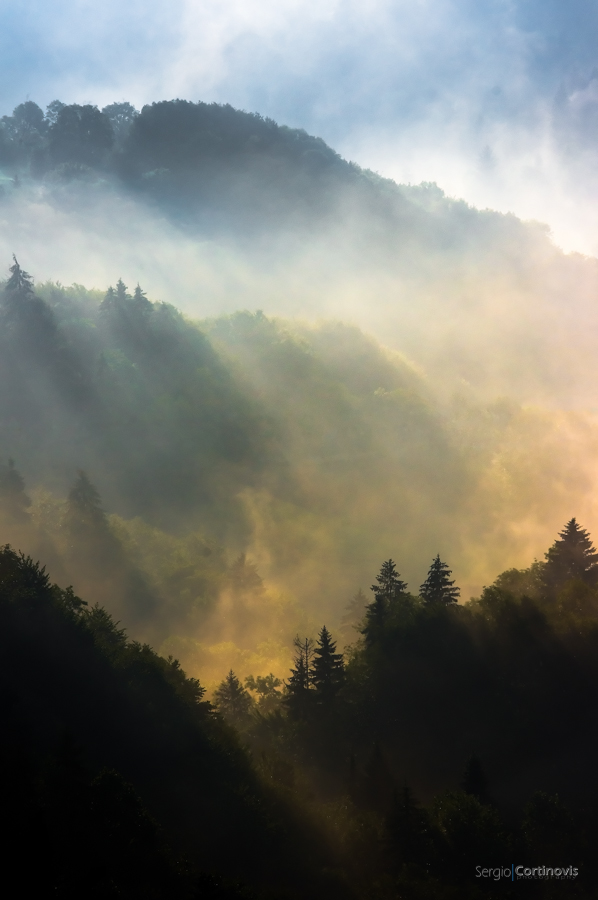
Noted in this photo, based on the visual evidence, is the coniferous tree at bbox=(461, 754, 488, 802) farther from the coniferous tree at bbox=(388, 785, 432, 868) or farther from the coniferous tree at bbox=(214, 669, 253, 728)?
the coniferous tree at bbox=(214, 669, 253, 728)

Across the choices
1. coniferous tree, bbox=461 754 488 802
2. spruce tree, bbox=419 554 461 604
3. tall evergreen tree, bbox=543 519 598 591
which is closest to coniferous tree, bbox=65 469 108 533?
spruce tree, bbox=419 554 461 604

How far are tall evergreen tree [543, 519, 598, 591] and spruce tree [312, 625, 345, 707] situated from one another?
22196 mm

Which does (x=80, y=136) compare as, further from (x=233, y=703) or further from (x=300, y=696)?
(x=300, y=696)

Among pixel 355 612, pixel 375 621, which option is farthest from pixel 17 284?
pixel 375 621

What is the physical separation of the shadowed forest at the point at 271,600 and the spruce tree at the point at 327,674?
0.29 meters

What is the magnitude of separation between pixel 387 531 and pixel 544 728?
241 feet

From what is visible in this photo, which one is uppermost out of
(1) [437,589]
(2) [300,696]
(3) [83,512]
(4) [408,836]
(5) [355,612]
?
(3) [83,512]

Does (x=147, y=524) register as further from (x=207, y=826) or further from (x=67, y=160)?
(x=67, y=160)

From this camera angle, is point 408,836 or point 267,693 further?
point 267,693

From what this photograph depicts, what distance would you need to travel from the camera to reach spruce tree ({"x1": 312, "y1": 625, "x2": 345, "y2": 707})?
162ft

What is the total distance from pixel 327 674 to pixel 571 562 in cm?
2618

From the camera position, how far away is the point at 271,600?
93.7 metres

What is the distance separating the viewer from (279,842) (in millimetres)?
35000

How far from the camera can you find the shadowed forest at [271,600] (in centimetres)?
3388
